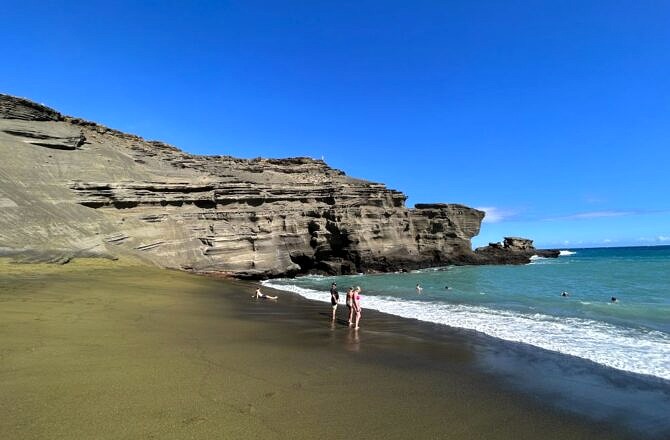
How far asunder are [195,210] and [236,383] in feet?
104

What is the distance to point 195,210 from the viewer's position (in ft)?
118

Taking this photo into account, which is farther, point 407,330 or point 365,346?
point 407,330

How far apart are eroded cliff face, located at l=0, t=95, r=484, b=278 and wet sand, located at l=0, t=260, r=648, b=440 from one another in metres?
16.6

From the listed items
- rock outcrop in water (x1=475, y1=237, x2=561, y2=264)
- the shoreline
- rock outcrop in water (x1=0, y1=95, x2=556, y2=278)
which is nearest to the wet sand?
the shoreline

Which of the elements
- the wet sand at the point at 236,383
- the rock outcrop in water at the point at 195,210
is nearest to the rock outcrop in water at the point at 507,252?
the rock outcrop in water at the point at 195,210

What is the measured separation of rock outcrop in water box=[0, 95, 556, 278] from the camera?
2675 cm

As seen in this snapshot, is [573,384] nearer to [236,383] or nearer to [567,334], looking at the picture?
[567,334]

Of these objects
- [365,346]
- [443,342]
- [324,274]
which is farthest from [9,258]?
[324,274]

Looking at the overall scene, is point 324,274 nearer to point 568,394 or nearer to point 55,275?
→ point 55,275

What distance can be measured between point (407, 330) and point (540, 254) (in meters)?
95.6

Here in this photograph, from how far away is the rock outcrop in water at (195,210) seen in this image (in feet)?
87.8

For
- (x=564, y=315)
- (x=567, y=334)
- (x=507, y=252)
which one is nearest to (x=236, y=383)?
(x=567, y=334)

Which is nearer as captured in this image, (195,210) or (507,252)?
(195,210)

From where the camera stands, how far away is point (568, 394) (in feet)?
23.7
